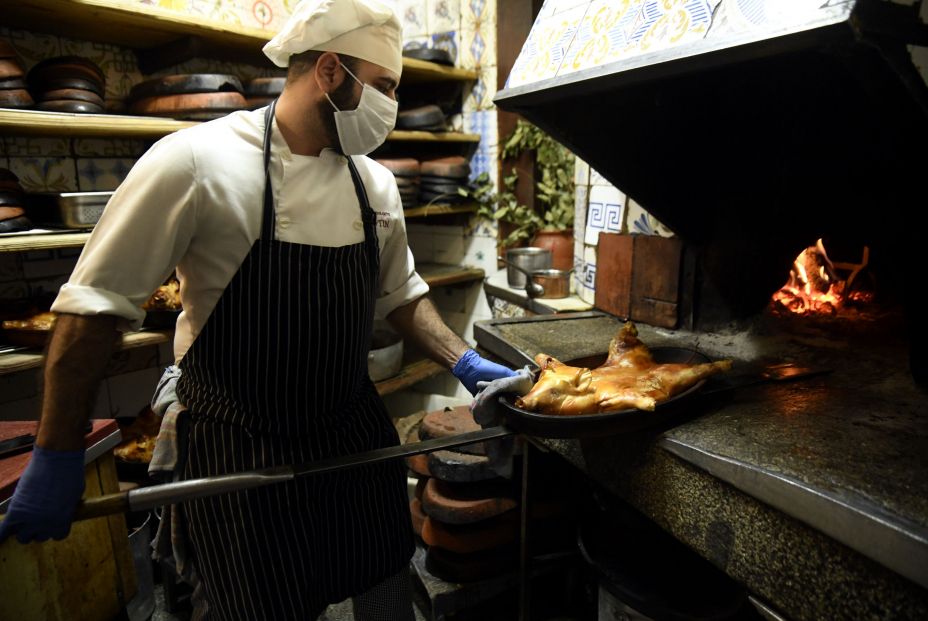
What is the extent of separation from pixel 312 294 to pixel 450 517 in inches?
56.8

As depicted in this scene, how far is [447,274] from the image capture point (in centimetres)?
465

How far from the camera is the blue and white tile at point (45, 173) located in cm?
321

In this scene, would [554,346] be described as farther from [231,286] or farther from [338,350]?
[231,286]

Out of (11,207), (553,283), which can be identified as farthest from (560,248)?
(11,207)

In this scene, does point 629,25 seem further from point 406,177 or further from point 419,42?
point 419,42

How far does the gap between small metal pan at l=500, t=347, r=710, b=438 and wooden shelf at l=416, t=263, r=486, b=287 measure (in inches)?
113

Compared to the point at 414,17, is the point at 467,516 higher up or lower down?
lower down

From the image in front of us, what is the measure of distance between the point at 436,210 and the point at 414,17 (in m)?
1.71

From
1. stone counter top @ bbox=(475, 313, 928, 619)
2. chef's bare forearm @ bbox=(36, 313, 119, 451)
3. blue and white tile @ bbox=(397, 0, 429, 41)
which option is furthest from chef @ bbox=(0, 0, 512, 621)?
blue and white tile @ bbox=(397, 0, 429, 41)

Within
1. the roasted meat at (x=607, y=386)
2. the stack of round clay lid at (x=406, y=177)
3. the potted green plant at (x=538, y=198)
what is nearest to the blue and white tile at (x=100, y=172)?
the stack of round clay lid at (x=406, y=177)

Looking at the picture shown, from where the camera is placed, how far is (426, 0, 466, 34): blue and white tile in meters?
4.54

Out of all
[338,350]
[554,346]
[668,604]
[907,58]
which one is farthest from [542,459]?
[907,58]

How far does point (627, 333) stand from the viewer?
2053 millimetres

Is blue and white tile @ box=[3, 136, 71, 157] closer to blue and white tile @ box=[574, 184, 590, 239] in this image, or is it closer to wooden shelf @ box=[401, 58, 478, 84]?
wooden shelf @ box=[401, 58, 478, 84]
